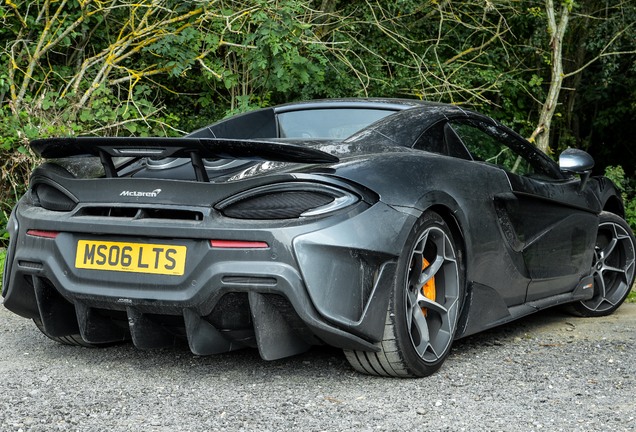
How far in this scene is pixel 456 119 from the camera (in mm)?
4965

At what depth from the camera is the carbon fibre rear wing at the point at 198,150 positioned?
3.71 m

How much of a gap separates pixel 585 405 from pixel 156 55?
24.7 ft

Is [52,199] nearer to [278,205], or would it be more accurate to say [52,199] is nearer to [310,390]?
[278,205]

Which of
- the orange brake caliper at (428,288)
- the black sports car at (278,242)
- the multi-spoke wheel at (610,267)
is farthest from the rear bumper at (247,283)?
the multi-spoke wheel at (610,267)

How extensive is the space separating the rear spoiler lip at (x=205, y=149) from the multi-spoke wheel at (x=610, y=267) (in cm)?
286

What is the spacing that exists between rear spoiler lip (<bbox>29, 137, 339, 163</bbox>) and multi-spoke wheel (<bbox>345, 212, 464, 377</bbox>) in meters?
0.57

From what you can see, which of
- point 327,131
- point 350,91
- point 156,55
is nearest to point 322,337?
point 327,131

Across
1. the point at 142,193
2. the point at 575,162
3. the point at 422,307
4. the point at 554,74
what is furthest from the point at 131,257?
the point at 554,74

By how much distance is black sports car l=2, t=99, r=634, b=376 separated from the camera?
3693 millimetres

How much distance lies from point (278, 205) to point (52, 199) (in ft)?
3.61

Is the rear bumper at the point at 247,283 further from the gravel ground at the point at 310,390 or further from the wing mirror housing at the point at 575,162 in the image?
the wing mirror housing at the point at 575,162

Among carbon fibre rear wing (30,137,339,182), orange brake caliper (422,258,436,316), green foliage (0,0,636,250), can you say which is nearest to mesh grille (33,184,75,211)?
carbon fibre rear wing (30,137,339,182)

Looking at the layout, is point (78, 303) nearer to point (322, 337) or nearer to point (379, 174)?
point (322, 337)

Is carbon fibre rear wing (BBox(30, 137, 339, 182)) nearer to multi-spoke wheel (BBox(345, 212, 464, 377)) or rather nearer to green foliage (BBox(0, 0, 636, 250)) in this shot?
multi-spoke wheel (BBox(345, 212, 464, 377))
